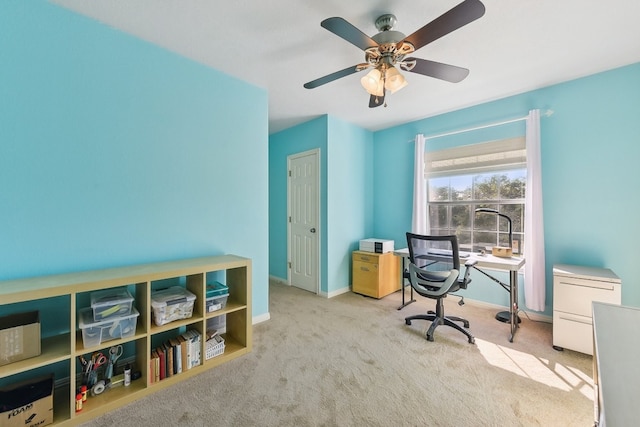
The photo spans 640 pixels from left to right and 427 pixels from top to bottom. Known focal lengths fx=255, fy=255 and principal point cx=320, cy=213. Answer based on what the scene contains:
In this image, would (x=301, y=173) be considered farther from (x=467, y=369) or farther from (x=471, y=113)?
(x=467, y=369)

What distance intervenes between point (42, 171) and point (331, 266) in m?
2.85

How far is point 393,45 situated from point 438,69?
0.38 m

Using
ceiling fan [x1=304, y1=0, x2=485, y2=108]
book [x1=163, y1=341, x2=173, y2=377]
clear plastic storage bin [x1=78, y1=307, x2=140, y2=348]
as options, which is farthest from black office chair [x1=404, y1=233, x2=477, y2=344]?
clear plastic storage bin [x1=78, y1=307, x2=140, y2=348]

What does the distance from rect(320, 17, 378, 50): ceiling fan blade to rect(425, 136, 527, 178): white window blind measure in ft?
7.19

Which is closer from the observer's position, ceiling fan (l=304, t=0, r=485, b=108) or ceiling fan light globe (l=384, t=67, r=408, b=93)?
ceiling fan (l=304, t=0, r=485, b=108)

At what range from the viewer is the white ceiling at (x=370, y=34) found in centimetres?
164

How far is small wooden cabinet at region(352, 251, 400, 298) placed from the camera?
11.1 ft

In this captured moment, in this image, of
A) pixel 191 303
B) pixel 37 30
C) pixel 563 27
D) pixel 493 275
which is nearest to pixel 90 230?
pixel 191 303

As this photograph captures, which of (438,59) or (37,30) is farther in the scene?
(438,59)

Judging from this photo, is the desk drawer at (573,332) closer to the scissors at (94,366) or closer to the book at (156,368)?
the book at (156,368)

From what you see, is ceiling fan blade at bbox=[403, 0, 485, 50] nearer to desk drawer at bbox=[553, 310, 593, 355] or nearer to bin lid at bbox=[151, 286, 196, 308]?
bin lid at bbox=[151, 286, 196, 308]

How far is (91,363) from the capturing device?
62.5 inches

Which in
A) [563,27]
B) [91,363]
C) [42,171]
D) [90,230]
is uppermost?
[563,27]

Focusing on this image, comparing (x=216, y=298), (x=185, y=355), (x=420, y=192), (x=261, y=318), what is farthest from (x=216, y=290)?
Result: (x=420, y=192)
